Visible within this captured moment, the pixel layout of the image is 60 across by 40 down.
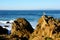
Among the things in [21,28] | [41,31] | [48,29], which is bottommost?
[21,28]

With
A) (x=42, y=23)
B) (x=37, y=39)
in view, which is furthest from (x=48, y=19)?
(x=37, y=39)

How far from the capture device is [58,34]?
16.3m

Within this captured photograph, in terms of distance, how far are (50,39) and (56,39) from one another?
13.8 inches

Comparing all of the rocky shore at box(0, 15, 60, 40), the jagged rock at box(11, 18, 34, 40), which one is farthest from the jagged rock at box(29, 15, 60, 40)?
the jagged rock at box(11, 18, 34, 40)

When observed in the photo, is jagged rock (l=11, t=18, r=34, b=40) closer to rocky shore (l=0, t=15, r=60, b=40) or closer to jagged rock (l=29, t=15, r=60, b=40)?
rocky shore (l=0, t=15, r=60, b=40)

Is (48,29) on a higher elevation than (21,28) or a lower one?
higher

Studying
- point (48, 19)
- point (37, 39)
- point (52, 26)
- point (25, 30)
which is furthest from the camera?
point (25, 30)

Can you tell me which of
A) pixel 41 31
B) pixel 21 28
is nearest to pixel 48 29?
pixel 41 31

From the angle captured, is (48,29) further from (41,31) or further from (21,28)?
(21,28)

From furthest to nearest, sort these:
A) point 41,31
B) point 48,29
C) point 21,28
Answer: point 21,28 < point 41,31 < point 48,29

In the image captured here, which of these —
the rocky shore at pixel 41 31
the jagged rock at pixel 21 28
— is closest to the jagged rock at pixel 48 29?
the rocky shore at pixel 41 31

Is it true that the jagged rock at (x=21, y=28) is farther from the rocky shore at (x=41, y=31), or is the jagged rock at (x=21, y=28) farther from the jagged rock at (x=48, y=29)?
the jagged rock at (x=48, y=29)

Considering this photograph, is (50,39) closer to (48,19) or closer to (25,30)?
(48,19)

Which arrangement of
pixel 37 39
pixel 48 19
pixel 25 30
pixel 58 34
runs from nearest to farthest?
1. pixel 37 39
2. pixel 58 34
3. pixel 48 19
4. pixel 25 30
